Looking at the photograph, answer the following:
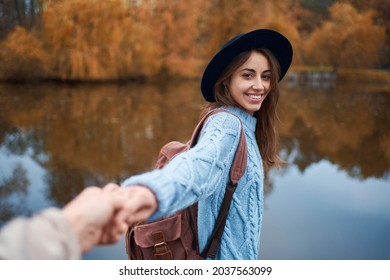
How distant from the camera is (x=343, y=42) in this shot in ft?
26.8

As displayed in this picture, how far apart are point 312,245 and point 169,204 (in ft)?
7.75

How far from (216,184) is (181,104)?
23.8ft

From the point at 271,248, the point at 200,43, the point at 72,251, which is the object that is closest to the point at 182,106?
the point at 200,43

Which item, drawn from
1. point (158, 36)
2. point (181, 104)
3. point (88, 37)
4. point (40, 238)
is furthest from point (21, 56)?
point (40, 238)

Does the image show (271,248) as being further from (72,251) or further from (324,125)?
(324,125)

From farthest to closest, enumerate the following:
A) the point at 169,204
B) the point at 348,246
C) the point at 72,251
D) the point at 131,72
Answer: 1. the point at 131,72
2. the point at 348,246
3. the point at 169,204
4. the point at 72,251

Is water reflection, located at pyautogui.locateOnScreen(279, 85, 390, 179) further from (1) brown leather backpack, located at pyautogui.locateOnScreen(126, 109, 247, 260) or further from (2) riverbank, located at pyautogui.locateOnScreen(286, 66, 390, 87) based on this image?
(1) brown leather backpack, located at pyautogui.locateOnScreen(126, 109, 247, 260)

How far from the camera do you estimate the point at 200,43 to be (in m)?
10.3

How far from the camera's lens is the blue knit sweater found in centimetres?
49

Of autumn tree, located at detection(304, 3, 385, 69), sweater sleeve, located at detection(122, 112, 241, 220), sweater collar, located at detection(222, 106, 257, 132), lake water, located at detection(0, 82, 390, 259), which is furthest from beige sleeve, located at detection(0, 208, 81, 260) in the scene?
autumn tree, located at detection(304, 3, 385, 69)

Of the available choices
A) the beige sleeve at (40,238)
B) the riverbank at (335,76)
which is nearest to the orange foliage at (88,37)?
the riverbank at (335,76)

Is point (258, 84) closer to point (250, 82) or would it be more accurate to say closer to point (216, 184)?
point (250, 82)

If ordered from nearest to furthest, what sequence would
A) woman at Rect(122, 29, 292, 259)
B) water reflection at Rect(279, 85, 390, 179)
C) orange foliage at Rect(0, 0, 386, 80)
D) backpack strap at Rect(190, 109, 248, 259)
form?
woman at Rect(122, 29, 292, 259)
backpack strap at Rect(190, 109, 248, 259)
water reflection at Rect(279, 85, 390, 179)
orange foliage at Rect(0, 0, 386, 80)
